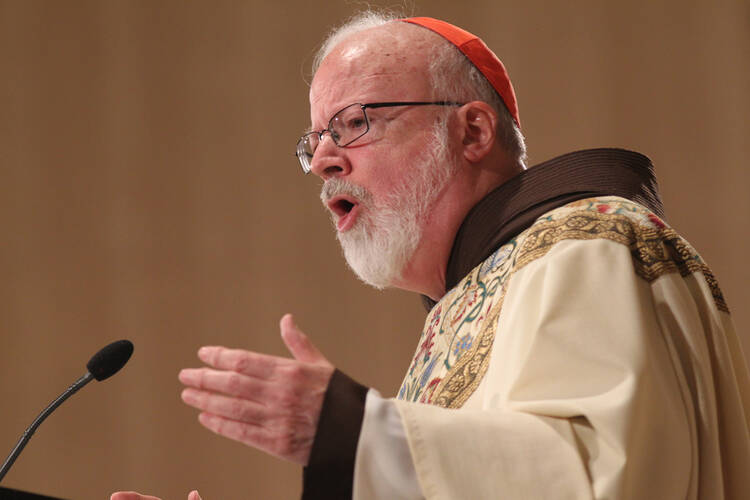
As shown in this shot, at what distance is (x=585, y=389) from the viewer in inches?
57.6

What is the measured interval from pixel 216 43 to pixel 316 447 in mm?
4227

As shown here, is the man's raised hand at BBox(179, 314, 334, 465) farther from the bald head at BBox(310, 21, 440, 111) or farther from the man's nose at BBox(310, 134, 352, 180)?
the bald head at BBox(310, 21, 440, 111)

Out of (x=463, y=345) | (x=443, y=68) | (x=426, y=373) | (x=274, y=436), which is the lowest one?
(x=426, y=373)

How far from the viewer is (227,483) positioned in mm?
4832

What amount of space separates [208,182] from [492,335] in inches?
140

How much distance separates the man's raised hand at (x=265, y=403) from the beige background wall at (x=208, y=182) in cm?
356

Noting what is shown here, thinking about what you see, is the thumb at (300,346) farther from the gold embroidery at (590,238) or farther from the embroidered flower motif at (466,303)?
the embroidered flower motif at (466,303)

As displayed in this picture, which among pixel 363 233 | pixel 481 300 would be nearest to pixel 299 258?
pixel 363 233

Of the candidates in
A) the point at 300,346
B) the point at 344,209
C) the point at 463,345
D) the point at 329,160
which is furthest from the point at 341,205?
the point at 300,346

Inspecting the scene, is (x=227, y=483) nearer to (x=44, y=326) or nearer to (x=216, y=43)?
(x=44, y=326)

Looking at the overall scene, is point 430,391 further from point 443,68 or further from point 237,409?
point 443,68

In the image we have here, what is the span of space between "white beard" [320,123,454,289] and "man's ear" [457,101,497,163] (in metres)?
0.08

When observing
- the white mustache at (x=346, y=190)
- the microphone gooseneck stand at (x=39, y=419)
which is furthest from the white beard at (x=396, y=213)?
the microphone gooseneck stand at (x=39, y=419)

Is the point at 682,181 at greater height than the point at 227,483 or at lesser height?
greater
